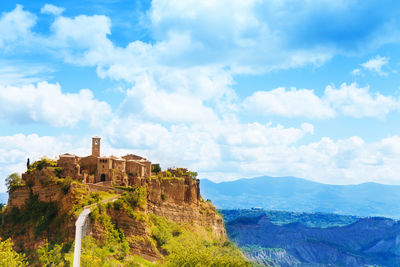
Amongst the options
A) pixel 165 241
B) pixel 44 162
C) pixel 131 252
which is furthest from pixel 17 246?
pixel 165 241

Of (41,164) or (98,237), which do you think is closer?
(98,237)

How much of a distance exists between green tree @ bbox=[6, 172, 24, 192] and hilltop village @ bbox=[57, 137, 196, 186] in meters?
8.25

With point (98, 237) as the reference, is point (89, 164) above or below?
above

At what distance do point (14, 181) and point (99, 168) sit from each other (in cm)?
1516

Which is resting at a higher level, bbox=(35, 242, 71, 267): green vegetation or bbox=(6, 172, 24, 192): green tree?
bbox=(6, 172, 24, 192): green tree

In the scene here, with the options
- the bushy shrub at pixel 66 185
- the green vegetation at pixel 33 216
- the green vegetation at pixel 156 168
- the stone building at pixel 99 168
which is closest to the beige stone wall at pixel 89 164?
the stone building at pixel 99 168

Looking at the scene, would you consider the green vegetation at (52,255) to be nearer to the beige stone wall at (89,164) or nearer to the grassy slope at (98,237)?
the grassy slope at (98,237)

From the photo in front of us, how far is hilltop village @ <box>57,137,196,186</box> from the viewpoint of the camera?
7708cm

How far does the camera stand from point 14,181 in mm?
79250

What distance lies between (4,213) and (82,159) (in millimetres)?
16728

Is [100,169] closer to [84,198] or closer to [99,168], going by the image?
[99,168]

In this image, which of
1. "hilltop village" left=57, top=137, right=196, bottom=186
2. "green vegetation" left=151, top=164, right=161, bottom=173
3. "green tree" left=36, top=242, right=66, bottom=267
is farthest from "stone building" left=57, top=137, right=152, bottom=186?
"green tree" left=36, top=242, right=66, bottom=267

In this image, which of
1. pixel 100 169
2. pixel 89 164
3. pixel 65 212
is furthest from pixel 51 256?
pixel 89 164

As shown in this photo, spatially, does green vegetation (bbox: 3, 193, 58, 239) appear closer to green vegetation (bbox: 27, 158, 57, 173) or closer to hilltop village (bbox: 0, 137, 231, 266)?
hilltop village (bbox: 0, 137, 231, 266)
